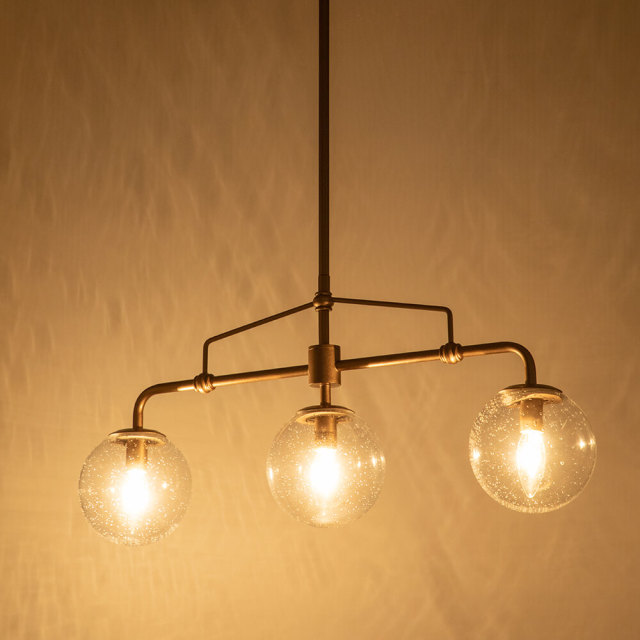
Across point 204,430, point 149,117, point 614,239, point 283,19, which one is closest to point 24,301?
point 149,117

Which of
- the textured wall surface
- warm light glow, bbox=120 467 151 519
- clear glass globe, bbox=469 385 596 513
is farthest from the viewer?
the textured wall surface

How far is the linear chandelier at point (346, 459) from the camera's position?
3.09 ft

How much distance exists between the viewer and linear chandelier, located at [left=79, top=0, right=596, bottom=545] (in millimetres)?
940

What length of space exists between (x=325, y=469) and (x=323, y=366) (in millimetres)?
148

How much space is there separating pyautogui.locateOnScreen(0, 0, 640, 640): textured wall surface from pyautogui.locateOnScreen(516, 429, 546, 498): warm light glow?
62cm

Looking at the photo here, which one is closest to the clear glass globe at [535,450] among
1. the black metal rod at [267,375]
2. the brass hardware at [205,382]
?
the black metal rod at [267,375]

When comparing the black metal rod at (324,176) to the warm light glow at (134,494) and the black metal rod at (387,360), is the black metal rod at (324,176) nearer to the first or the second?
the black metal rod at (387,360)

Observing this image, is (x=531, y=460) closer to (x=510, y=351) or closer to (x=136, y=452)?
(x=510, y=351)

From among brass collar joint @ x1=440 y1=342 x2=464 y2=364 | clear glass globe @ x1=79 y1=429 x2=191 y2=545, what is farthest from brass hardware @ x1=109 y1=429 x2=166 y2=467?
brass collar joint @ x1=440 y1=342 x2=464 y2=364

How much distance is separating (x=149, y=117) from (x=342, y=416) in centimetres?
160

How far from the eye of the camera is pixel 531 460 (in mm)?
938

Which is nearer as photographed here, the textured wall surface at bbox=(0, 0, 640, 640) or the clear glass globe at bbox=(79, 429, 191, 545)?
the clear glass globe at bbox=(79, 429, 191, 545)

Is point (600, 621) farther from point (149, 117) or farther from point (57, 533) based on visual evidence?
point (149, 117)

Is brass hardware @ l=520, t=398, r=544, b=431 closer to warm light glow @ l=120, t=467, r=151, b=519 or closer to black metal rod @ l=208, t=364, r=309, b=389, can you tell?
black metal rod @ l=208, t=364, r=309, b=389
